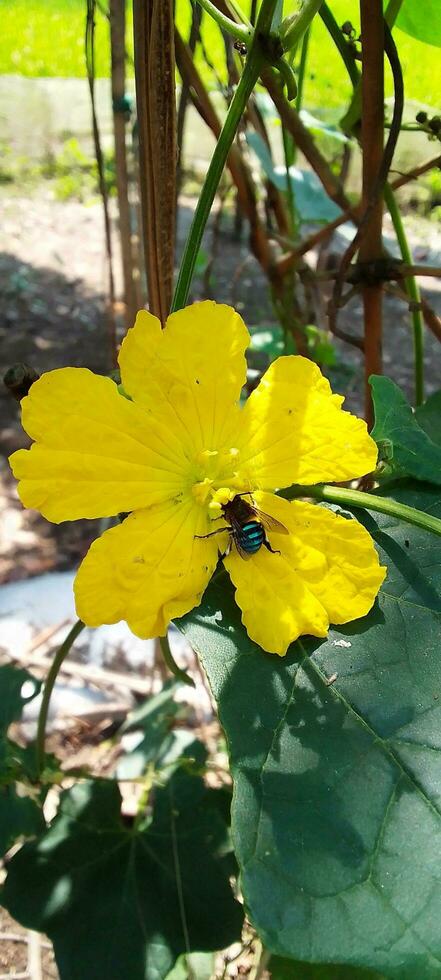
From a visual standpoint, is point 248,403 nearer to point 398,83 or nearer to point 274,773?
point 274,773

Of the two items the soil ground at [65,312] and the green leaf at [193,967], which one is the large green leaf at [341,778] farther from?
the soil ground at [65,312]

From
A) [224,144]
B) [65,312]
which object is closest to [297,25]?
[224,144]

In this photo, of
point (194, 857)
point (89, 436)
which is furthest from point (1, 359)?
point (89, 436)

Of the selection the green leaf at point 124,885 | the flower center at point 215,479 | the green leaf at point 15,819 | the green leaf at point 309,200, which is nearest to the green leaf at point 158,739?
the green leaf at point 124,885

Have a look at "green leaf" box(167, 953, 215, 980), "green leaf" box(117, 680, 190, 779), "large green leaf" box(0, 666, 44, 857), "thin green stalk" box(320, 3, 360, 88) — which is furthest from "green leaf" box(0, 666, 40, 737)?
"thin green stalk" box(320, 3, 360, 88)

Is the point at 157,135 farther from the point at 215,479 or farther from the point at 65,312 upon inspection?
the point at 65,312

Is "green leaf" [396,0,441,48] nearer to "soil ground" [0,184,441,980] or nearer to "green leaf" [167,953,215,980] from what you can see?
"soil ground" [0,184,441,980]

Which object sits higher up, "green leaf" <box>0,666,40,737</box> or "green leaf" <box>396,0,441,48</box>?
"green leaf" <box>396,0,441,48</box>
